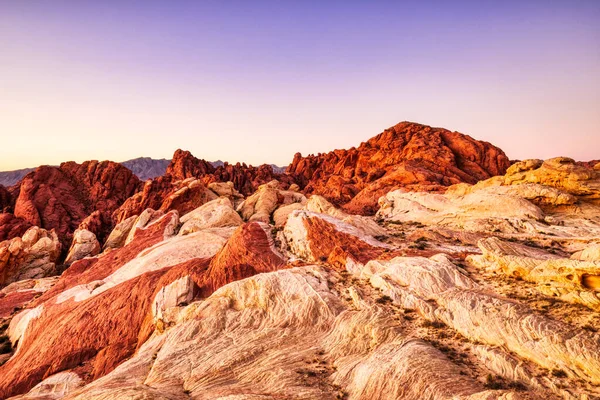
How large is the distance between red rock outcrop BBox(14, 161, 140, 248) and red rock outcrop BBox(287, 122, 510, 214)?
56.9m

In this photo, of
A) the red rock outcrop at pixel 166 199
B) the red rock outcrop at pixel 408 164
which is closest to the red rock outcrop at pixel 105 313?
the red rock outcrop at pixel 166 199

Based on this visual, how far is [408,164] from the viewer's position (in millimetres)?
76688

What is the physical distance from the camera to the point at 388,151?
91.2 meters

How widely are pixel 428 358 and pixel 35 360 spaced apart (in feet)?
83.8

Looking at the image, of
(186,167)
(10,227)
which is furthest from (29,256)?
(186,167)

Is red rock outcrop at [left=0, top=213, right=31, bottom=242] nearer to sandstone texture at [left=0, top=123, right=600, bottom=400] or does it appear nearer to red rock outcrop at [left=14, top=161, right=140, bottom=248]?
red rock outcrop at [left=14, top=161, right=140, bottom=248]

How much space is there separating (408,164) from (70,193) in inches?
3689

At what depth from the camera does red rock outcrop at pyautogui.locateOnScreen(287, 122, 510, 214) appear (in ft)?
230

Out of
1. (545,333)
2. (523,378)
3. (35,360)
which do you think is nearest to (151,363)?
(35,360)

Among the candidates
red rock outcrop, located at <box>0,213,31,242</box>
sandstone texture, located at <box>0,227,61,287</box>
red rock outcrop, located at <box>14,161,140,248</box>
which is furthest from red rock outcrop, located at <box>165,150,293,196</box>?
sandstone texture, located at <box>0,227,61,287</box>

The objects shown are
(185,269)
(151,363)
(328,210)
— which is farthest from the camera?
(328,210)

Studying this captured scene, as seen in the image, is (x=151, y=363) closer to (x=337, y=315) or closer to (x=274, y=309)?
(x=274, y=309)

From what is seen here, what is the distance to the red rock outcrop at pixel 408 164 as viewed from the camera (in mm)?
70188

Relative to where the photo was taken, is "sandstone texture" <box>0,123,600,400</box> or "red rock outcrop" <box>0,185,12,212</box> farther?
"red rock outcrop" <box>0,185,12,212</box>
